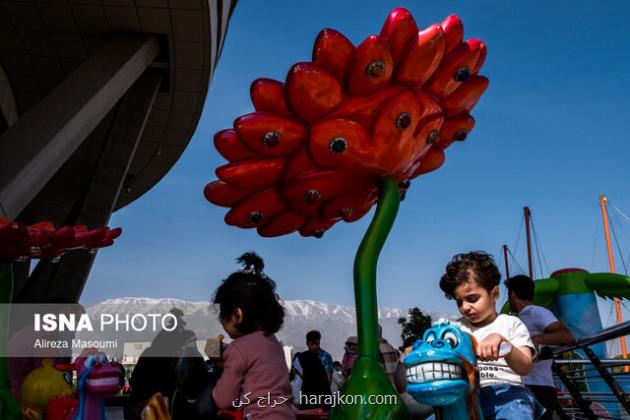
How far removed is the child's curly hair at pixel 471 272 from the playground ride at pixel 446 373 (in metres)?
0.48

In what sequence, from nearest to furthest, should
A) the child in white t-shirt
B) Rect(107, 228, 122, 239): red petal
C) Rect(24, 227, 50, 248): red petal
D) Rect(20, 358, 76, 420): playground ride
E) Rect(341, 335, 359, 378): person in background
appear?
the child in white t-shirt, Rect(20, 358, 76, 420): playground ride, Rect(24, 227, 50, 248): red petal, Rect(107, 228, 122, 239): red petal, Rect(341, 335, 359, 378): person in background

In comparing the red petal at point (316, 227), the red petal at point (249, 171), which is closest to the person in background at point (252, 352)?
the red petal at point (249, 171)

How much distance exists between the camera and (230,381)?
7.87ft

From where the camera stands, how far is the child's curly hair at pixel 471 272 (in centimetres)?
236

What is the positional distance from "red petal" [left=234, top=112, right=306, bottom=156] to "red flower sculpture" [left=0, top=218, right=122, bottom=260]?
180 cm

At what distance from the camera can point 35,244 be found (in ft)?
13.1

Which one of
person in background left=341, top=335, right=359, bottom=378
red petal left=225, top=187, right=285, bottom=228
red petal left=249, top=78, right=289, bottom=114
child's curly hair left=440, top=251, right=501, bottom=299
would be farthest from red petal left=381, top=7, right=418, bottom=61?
person in background left=341, top=335, right=359, bottom=378

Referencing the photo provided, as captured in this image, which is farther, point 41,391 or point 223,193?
point 41,391

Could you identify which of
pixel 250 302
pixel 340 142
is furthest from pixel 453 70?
pixel 250 302

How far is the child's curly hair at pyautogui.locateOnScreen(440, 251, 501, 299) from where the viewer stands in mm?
2363

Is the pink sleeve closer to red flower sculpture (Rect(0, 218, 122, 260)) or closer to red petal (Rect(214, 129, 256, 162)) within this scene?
red petal (Rect(214, 129, 256, 162))

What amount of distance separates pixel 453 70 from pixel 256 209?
1.50 m

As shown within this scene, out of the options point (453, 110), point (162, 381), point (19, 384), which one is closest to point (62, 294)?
point (19, 384)

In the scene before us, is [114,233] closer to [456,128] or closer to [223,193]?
[223,193]
